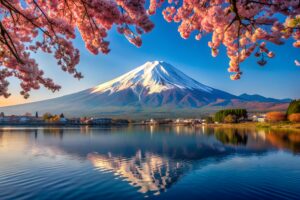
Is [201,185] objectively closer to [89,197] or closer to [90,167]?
[89,197]

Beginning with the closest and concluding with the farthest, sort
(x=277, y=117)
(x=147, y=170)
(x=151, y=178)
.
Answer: (x=151, y=178), (x=147, y=170), (x=277, y=117)

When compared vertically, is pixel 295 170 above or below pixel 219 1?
below

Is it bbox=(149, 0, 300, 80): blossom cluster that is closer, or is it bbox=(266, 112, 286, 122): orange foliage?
bbox=(149, 0, 300, 80): blossom cluster

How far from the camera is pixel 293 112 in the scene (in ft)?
261

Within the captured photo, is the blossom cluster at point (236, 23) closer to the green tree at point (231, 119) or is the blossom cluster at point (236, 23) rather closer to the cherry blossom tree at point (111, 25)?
the cherry blossom tree at point (111, 25)

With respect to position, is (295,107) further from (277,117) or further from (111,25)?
(111,25)

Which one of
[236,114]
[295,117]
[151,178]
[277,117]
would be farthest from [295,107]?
[151,178]

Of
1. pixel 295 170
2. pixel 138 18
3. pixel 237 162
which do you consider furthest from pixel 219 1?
pixel 237 162

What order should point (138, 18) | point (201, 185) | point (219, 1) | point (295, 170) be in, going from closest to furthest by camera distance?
1. point (138, 18)
2. point (219, 1)
3. point (201, 185)
4. point (295, 170)

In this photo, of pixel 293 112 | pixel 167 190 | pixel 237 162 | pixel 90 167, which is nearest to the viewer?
pixel 167 190

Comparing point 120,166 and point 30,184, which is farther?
point 120,166

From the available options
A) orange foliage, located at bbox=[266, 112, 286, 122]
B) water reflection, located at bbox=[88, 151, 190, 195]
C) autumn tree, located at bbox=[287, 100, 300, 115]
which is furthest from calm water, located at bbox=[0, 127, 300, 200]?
orange foliage, located at bbox=[266, 112, 286, 122]

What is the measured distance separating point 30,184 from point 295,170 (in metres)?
17.1

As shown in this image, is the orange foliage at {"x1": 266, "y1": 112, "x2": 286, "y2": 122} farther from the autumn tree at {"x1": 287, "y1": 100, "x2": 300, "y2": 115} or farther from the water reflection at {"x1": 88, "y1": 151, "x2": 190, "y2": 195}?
the water reflection at {"x1": 88, "y1": 151, "x2": 190, "y2": 195}
